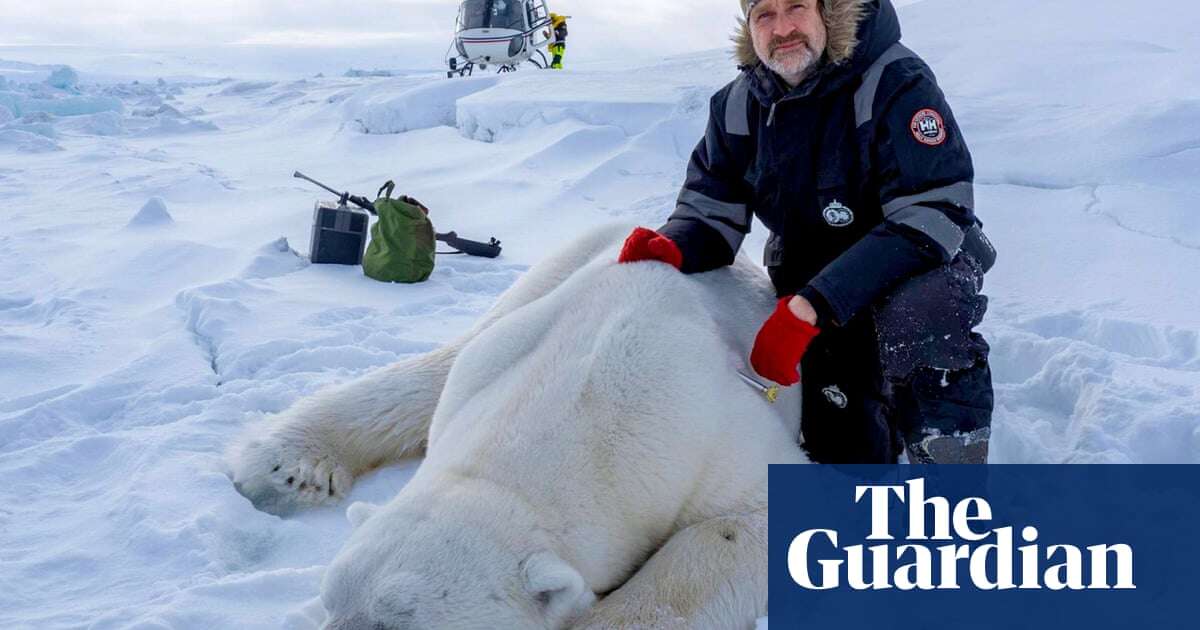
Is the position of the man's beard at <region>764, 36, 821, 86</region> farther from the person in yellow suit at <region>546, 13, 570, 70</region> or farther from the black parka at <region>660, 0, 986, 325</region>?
the person in yellow suit at <region>546, 13, 570, 70</region>

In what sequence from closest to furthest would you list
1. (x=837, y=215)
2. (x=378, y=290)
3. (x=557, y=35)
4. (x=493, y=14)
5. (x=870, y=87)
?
(x=870, y=87)
(x=837, y=215)
(x=378, y=290)
(x=493, y=14)
(x=557, y=35)

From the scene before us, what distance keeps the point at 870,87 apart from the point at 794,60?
9.3 inches

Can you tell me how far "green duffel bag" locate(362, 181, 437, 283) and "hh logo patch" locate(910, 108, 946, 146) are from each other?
3.17 metres

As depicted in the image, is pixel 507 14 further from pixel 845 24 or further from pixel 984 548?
pixel 984 548

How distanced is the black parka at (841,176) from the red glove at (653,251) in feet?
0.18

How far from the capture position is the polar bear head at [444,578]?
1.61m

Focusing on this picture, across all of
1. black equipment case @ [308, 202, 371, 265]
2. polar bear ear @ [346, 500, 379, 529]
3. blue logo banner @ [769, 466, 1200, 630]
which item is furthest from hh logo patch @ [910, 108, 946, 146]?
black equipment case @ [308, 202, 371, 265]

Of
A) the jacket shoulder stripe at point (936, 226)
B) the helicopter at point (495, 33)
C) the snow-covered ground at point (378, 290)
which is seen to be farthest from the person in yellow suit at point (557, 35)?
the jacket shoulder stripe at point (936, 226)

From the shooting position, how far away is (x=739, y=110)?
2.85m

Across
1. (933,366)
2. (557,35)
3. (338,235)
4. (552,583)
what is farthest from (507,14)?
(552,583)

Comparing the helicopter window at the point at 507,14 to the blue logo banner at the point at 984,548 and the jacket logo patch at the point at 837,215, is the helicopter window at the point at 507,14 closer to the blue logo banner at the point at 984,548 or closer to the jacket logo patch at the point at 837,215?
the jacket logo patch at the point at 837,215

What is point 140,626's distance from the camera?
1.90m

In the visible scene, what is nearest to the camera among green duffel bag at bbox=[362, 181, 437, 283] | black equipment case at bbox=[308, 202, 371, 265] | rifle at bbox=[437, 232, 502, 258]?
green duffel bag at bbox=[362, 181, 437, 283]

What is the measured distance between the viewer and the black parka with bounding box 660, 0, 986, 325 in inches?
94.0
